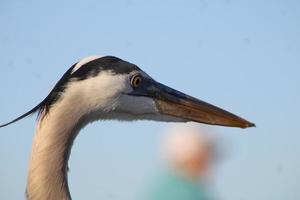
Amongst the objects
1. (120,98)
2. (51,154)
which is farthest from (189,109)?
(51,154)

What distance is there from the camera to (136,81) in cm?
399

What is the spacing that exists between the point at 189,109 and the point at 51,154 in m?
1.01

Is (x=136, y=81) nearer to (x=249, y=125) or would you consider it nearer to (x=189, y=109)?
(x=189, y=109)

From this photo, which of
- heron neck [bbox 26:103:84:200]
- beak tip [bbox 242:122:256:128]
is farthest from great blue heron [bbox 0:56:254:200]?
beak tip [bbox 242:122:256:128]

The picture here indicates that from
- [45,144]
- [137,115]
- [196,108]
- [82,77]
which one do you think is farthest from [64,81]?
[196,108]

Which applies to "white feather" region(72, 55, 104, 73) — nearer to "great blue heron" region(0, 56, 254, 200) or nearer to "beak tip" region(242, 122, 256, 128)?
"great blue heron" region(0, 56, 254, 200)

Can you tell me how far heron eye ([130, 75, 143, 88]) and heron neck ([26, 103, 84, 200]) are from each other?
433 millimetres

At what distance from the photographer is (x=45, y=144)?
3.66m

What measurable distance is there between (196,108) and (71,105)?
0.93 metres

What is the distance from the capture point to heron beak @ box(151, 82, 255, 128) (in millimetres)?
4180

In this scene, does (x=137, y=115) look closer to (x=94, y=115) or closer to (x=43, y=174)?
(x=94, y=115)

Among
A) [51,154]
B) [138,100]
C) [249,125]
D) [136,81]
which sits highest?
[136,81]

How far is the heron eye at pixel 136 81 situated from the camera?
396cm

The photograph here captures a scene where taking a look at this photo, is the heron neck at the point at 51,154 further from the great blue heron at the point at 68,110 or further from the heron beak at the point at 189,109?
the heron beak at the point at 189,109
